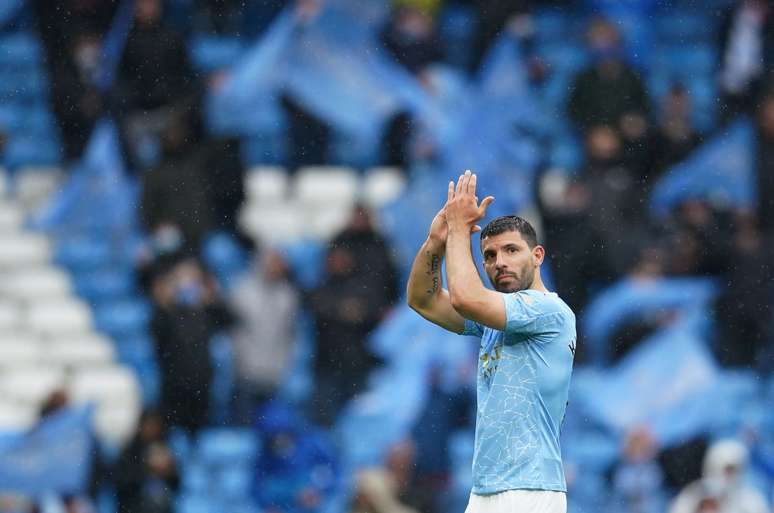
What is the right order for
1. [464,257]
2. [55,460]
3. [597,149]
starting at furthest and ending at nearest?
[597,149] < [55,460] < [464,257]

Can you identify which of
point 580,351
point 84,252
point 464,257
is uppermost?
point 84,252

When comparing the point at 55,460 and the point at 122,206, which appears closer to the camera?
the point at 55,460

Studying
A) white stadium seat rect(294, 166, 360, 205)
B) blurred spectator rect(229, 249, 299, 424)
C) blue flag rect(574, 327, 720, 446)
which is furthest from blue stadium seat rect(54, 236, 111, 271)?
blue flag rect(574, 327, 720, 446)

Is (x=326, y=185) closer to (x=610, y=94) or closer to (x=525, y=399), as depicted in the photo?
(x=610, y=94)

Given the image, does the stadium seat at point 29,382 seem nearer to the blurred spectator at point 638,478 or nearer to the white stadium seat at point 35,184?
the white stadium seat at point 35,184

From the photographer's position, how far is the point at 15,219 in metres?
13.7

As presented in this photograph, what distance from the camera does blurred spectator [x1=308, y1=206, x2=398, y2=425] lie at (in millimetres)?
11812

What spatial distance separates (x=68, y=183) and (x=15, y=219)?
0.74 m

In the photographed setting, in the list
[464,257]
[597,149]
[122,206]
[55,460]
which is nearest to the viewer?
[464,257]

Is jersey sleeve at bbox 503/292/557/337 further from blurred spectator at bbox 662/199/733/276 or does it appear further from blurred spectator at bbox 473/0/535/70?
blurred spectator at bbox 473/0/535/70

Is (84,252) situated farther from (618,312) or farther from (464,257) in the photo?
(464,257)

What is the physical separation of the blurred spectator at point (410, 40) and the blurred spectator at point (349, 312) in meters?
2.03

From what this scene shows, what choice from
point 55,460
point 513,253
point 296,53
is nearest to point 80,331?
point 55,460

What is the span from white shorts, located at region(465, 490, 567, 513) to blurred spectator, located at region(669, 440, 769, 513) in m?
5.64
